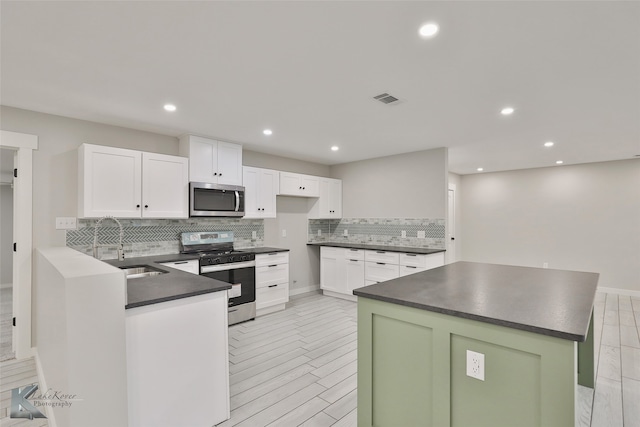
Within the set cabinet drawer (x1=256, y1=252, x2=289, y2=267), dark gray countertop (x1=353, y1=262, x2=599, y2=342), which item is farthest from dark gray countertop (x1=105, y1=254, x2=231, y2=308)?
cabinet drawer (x1=256, y1=252, x2=289, y2=267)

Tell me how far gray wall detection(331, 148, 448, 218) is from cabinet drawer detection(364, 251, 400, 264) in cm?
82

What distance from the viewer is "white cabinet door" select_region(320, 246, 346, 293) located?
17.1 feet

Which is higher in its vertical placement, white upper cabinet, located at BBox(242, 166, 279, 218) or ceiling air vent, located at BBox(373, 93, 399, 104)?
ceiling air vent, located at BBox(373, 93, 399, 104)

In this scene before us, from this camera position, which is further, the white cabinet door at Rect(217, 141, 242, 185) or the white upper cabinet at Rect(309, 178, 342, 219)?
the white upper cabinet at Rect(309, 178, 342, 219)

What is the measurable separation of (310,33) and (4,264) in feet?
24.7

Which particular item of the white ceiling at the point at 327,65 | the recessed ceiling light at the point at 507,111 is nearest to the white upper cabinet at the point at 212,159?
the white ceiling at the point at 327,65

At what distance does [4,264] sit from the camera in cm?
594

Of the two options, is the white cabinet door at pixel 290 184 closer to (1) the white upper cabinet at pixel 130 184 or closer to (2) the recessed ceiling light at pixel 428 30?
(1) the white upper cabinet at pixel 130 184

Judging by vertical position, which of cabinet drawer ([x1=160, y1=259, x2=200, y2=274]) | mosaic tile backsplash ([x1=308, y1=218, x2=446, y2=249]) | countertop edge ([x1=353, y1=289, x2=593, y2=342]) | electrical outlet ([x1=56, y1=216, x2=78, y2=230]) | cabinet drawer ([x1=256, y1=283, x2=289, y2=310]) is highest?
electrical outlet ([x1=56, y1=216, x2=78, y2=230])

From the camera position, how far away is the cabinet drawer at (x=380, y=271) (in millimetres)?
4602

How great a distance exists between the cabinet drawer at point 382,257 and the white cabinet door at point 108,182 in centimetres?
320

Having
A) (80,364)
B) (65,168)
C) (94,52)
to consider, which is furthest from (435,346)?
(65,168)

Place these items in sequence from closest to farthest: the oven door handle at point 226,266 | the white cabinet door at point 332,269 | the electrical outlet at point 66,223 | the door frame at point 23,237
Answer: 1. the door frame at point 23,237
2. the electrical outlet at point 66,223
3. the oven door handle at point 226,266
4. the white cabinet door at point 332,269

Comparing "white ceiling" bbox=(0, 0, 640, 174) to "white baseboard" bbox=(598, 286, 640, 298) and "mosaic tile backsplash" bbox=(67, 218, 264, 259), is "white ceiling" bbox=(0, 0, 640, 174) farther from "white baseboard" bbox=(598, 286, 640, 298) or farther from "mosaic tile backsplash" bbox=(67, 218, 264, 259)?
"white baseboard" bbox=(598, 286, 640, 298)
